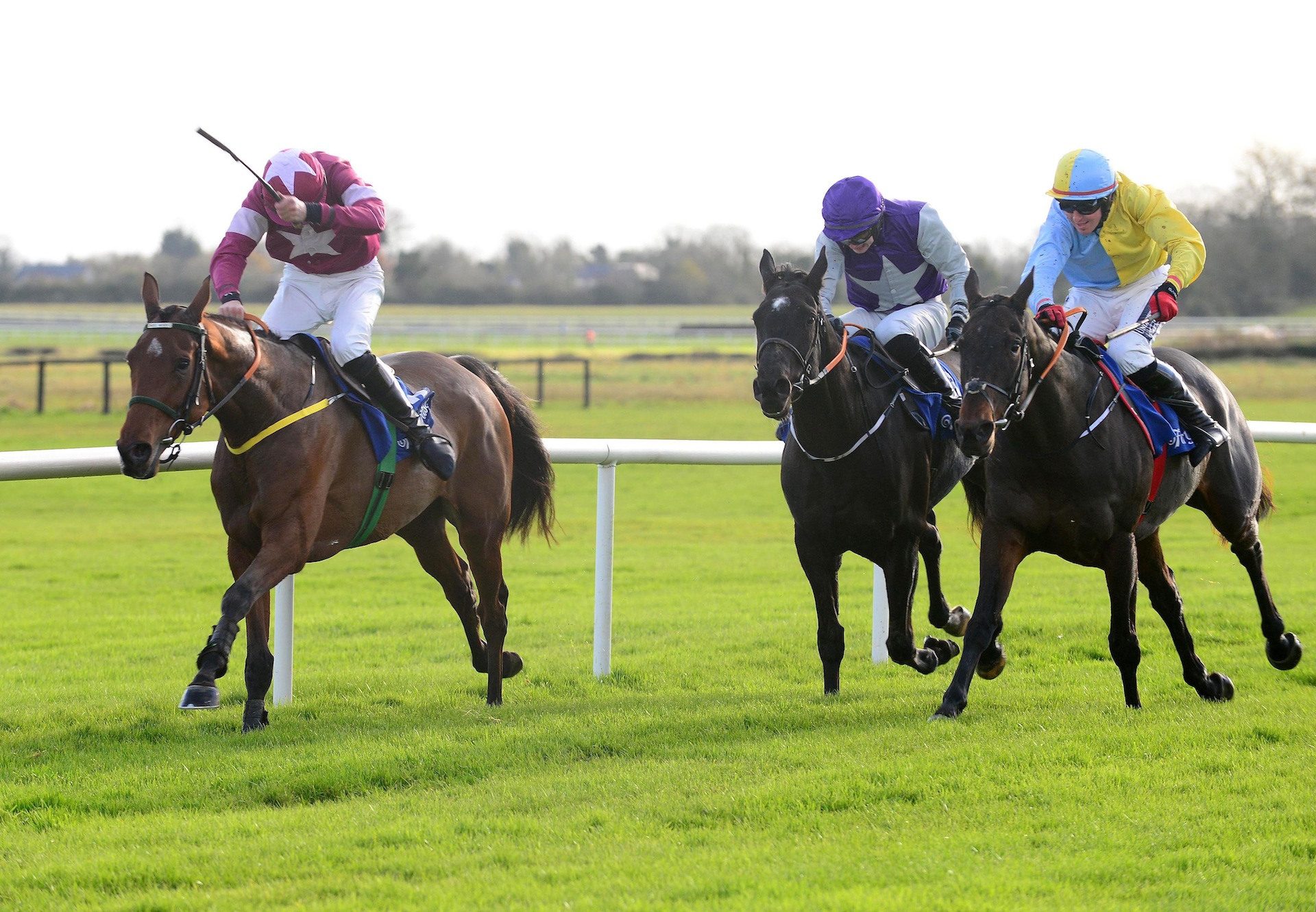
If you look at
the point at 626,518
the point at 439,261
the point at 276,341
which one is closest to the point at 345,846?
the point at 276,341

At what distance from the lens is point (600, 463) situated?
20.9 feet

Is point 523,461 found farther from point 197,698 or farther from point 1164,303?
point 1164,303

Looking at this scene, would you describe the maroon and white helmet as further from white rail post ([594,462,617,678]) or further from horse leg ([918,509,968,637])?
horse leg ([918,509,968,637])

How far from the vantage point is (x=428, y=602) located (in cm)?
923

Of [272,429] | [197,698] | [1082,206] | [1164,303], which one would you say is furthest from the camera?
[1082,206]

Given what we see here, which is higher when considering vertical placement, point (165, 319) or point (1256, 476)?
point (165, 319)

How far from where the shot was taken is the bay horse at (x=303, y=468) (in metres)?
4.64

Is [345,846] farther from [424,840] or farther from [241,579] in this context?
[241,579]

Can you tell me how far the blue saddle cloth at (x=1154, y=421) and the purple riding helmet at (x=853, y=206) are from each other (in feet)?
3.61

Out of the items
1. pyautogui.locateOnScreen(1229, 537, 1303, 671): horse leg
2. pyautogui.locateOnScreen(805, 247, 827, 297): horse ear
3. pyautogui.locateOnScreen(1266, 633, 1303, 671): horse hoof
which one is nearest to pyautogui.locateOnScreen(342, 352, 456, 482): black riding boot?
pyautogui.locateOnScreen(805, 247, 827, 297): horse ear

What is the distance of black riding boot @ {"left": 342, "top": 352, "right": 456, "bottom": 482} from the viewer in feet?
17.6

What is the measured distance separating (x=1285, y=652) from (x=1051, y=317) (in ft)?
6.48

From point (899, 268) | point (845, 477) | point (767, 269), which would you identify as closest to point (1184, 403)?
point (899, 268)

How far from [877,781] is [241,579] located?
87.8 inches
